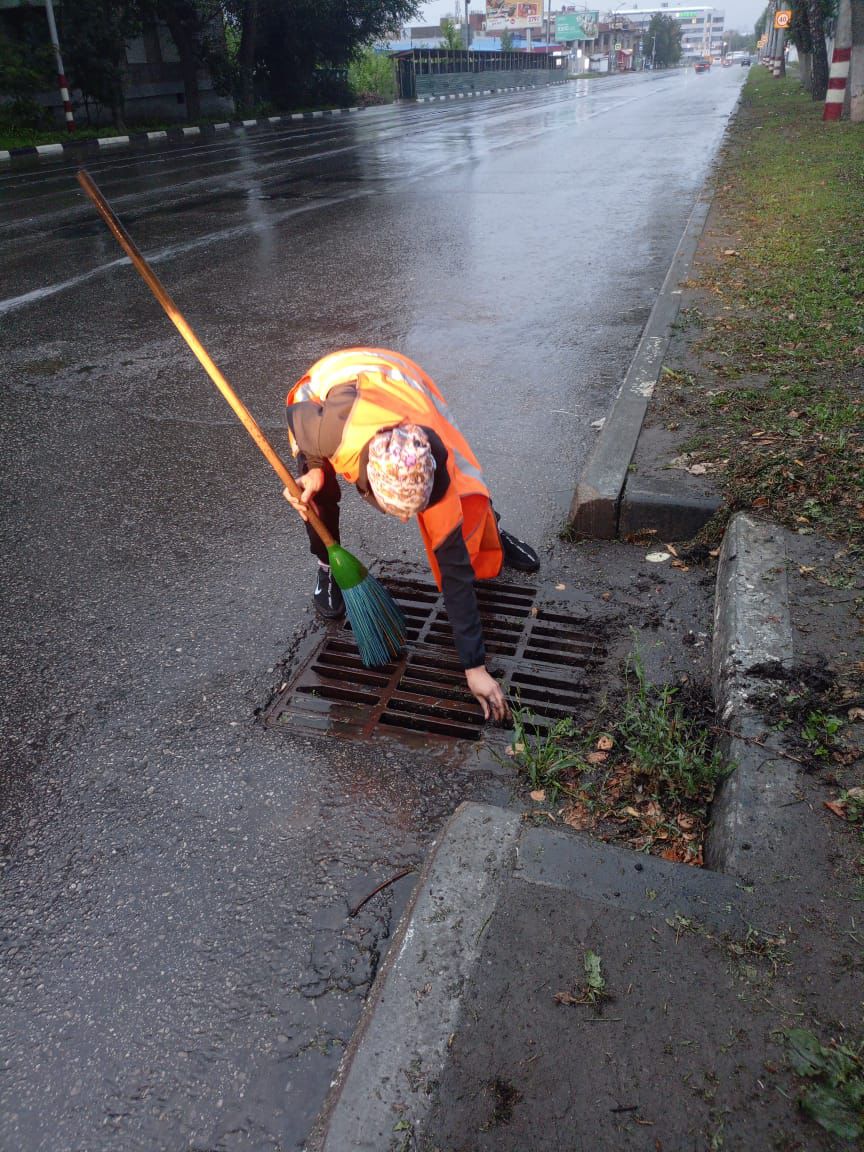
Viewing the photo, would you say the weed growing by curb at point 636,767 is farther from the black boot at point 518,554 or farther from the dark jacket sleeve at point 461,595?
the black boot at point 518,554

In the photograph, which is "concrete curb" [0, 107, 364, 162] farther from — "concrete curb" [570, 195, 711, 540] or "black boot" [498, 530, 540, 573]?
"black boot" [498, 530, 540, 573]

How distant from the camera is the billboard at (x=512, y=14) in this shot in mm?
87000

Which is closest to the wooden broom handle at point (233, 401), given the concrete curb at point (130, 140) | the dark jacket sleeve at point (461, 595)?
the dark jacket sleeve at point (461, 595)

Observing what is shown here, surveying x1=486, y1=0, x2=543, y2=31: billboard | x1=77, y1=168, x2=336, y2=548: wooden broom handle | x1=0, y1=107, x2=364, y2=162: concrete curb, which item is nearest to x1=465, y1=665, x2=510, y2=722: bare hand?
x1=77, y1=168, x2=336, y2=548: wooden broom handle

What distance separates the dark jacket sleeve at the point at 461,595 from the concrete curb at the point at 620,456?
124 centimetres

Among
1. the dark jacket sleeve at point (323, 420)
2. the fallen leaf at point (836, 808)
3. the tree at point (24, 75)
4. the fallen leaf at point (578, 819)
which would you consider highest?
the tree at point (24, 75)

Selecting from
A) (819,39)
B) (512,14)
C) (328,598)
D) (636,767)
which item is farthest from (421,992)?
(512,14)

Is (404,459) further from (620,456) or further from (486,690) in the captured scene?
(620,456)

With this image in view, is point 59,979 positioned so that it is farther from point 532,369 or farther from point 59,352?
point 59,352

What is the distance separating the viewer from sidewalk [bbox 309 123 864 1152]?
1487 millimetres

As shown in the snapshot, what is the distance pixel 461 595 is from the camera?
2510 mm

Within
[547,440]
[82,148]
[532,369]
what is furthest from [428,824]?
[82,148]

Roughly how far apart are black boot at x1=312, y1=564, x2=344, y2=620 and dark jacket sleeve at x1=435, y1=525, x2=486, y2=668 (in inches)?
30.2

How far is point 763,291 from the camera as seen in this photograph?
6.00 metres
